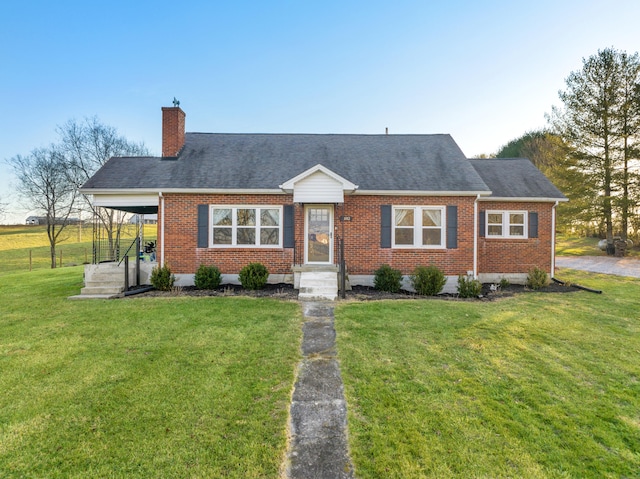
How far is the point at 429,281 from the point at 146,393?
819cm

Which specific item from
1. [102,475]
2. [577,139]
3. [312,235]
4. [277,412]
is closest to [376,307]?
[312,235]

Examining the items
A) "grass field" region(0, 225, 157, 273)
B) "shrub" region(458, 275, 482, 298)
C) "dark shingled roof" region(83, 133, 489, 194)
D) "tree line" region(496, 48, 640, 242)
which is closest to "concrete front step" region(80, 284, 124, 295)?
"dark shingled roof" region(83, 133, 489, 194)

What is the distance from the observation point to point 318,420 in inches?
127

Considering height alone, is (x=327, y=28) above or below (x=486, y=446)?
above

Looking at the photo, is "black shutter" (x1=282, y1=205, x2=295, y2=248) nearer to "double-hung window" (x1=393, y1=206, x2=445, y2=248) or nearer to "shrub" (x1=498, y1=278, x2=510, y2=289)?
"double-hung window" (x1=393, y1=206, x2=445, y2=248)

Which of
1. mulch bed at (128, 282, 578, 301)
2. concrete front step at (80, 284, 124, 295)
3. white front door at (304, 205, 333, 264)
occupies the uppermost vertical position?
white front door at (304, 205, 333, 264)

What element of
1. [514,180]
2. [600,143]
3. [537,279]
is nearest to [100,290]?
[537,279]

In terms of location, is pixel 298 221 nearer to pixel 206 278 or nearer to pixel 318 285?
pixel 318 285

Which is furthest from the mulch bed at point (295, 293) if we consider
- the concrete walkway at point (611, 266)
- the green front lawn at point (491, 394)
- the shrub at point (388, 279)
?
the concrete walkway at point (611, 266)

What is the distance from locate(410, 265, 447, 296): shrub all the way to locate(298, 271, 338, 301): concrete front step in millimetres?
2708

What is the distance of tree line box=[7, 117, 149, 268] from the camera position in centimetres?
2372

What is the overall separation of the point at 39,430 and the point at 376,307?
6.43 meters

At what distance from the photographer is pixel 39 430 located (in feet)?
9.87

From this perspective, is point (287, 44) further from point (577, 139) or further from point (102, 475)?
point (577, 139)
